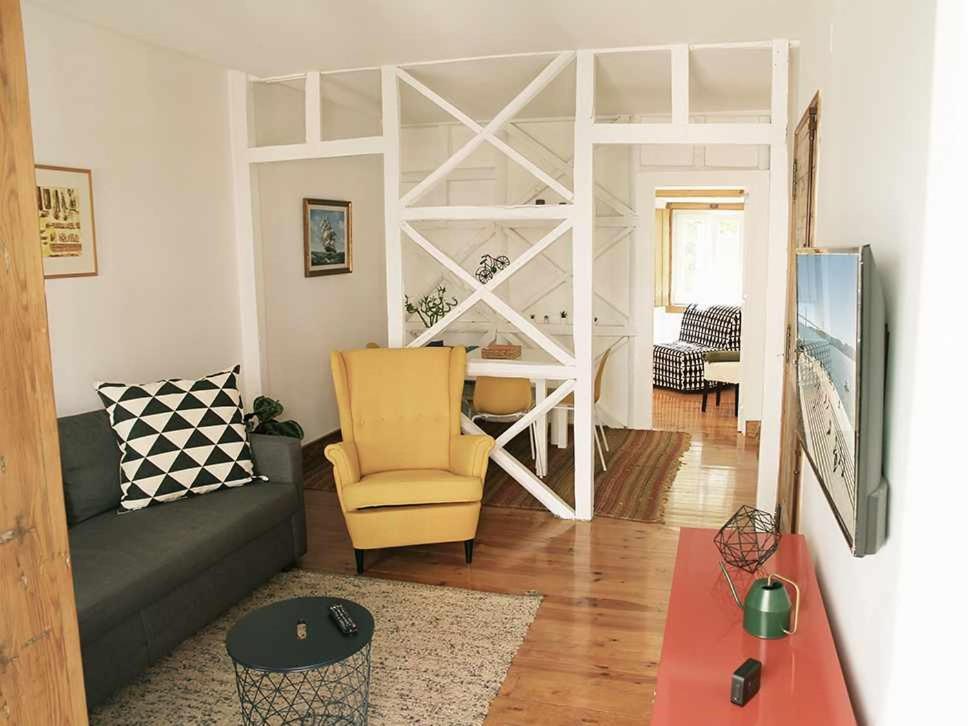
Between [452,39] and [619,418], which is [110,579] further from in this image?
[619,418]

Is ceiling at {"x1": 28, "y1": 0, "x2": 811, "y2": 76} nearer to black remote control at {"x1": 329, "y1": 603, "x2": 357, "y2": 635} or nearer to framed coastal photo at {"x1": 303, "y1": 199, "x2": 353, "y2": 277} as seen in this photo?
framed coastal photo at {"x1": 303, "y1": 199, "x2": 353, "y2": 277}

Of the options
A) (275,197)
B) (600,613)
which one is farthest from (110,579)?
(275,197)

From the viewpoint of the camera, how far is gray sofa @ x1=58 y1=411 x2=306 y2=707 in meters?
2.74

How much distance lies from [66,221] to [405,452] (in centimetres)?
192

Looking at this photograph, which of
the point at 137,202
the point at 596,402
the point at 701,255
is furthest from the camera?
the point at 701,255

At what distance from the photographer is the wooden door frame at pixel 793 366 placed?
9.68ft

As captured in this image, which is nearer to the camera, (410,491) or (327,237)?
(410,491)

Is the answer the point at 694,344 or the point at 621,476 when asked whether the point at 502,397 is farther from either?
the point at 694,344

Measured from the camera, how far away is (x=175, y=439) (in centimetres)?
360

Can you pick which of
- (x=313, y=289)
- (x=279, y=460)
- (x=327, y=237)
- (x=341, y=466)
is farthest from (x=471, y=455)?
(x=327, y=237)

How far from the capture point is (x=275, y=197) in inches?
216

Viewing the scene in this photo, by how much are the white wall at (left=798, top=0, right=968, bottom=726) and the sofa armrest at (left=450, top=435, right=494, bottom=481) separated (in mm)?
2099

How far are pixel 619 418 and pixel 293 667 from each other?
489 centimetres

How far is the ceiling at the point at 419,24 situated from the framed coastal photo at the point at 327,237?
1.52 meters
